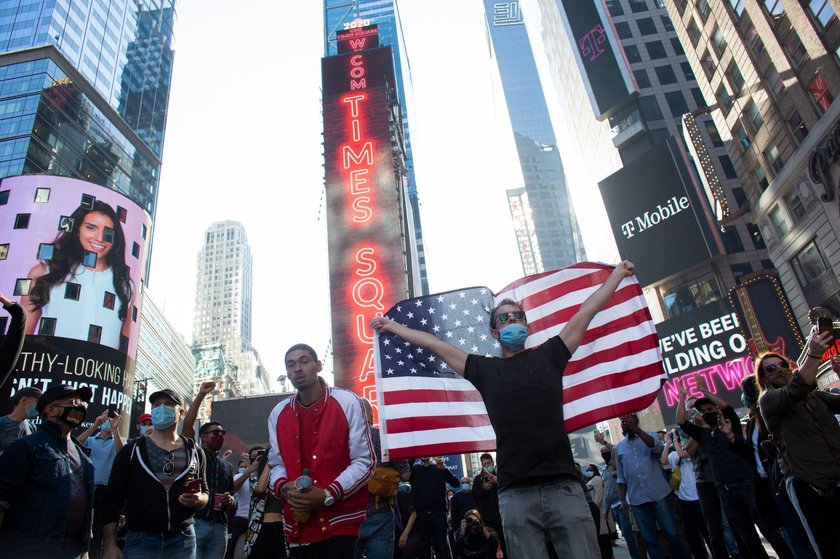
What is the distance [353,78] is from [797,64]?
34.8 meters

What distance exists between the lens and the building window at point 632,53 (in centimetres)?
6319

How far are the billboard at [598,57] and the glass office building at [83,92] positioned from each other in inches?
2754

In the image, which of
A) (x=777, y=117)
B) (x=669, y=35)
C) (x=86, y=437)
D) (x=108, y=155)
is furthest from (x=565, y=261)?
(x=86, y=437)

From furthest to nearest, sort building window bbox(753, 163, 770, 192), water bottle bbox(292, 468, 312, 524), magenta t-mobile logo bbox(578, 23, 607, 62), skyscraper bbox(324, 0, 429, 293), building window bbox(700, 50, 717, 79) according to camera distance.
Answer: skyscraper bbox(324, 0, 429, 293) < magenta t-mobile logo bbox(578, 23, 607, 62) < building window bbox(700, 50, 717, 79) < building window bbox(753, 163, 770, 192) < water bottle bbox(292, 468, 312, 524)

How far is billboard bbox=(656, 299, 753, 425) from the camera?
1540 inches

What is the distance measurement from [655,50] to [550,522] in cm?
7214

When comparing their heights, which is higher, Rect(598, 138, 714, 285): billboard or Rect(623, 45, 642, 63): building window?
Rect(623, 45, 642, 63): building window

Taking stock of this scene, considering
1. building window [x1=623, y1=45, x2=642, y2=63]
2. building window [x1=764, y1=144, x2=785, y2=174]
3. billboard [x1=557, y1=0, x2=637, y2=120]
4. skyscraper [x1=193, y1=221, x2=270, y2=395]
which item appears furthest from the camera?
skyscraper [x1=193, y1=221, x2=270, y2=395]

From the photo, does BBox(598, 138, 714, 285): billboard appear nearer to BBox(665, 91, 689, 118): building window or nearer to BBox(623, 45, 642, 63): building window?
BBox(665, 91, 689, 118): building window

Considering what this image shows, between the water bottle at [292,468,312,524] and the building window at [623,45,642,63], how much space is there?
70.0 meters

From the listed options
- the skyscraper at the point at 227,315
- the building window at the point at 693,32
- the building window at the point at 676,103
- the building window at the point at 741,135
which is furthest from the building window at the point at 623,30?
the skyscraper at the point at 227,315

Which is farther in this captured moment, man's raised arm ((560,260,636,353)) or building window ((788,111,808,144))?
building window ((788,111,808,144))

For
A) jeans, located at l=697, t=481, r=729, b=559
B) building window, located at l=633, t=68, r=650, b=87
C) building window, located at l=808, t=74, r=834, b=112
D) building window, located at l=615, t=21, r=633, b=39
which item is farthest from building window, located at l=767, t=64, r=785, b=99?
building window, located at l=615, t=21, r=633, b=39

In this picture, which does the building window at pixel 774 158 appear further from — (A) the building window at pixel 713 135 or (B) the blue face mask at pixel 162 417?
(B) the blue face mask at pixel 162 417
